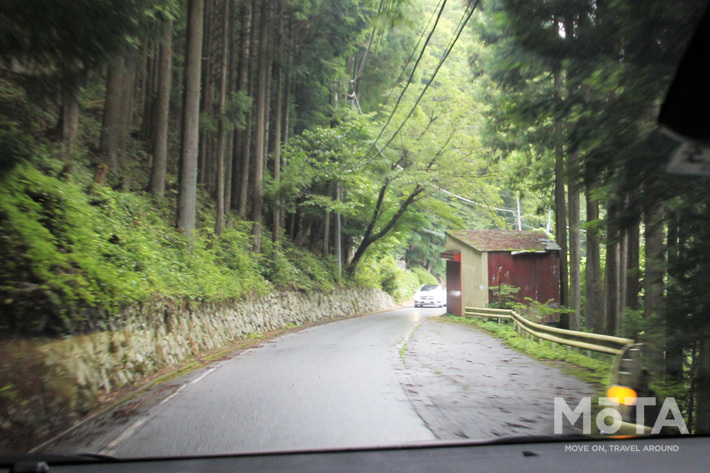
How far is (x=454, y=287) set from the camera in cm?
2995

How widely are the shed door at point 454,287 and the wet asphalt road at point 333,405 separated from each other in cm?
1739

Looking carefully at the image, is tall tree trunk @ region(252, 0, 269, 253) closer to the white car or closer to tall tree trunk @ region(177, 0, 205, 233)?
tall tree trunk @ region(177, 0, 205, 233)

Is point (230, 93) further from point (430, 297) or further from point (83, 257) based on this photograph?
point (430, 297)

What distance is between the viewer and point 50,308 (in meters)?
6.61

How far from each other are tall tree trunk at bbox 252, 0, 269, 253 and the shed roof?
10.4 m

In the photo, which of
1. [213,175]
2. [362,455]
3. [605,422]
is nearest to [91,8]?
[362,455]

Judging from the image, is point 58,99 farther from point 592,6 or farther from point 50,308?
point 592,6

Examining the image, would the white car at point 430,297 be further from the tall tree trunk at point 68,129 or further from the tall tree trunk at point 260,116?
the tall tree trunk at point 68,129

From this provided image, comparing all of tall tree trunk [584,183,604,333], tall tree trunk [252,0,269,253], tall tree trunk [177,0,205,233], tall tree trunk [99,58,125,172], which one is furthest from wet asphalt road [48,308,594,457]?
tall tree trunk [252,0,269,253]

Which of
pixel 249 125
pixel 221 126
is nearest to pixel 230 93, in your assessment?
pixel 249 125

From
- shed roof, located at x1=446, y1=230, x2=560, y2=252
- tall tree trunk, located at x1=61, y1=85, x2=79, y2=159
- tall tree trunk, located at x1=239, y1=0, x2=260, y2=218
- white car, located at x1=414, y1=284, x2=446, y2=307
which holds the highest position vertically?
tall tree trunk, located at x1=239, y1=0, x2=260, y2=218

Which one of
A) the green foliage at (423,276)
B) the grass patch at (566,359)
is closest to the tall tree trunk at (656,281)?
the grass patch at (566,359)

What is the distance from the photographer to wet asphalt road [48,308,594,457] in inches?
192

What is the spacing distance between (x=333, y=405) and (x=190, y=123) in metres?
10.8
